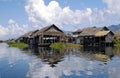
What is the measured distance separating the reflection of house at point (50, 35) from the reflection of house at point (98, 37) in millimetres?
10534

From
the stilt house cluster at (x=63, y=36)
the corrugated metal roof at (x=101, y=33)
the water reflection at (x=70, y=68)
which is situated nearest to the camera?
the water reflection at (x=70, y=68)

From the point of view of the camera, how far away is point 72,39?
342 ft

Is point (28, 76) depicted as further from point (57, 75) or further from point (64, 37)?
point (64, 37)

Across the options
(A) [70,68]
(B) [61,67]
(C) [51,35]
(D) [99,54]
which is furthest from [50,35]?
(A) [70,68]

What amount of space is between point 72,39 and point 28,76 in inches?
3220

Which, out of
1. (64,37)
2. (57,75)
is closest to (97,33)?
(64,37)

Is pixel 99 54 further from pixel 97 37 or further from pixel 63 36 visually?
pixel 97 37

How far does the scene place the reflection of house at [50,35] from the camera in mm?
84375

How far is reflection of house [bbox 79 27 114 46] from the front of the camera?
86.5m

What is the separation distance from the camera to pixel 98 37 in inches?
3529

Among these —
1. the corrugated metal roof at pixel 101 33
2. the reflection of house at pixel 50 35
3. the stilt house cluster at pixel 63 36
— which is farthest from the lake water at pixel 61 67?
the corrugated metal roof at pixel 101 33

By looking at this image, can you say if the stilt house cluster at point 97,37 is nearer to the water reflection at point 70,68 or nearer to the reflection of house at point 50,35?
the reflection of house at point 50,35

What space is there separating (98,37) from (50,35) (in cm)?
1619

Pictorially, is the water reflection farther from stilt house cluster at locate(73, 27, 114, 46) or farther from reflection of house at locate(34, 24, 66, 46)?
stilt house cluster at locate(73, 27, 114, 46)
